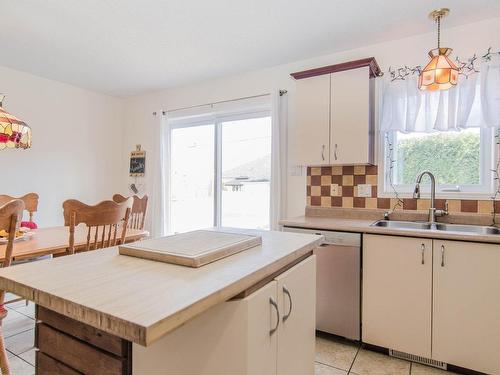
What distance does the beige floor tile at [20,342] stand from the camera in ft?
6.49

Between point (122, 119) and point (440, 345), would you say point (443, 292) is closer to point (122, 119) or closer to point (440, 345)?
point (440, 345)

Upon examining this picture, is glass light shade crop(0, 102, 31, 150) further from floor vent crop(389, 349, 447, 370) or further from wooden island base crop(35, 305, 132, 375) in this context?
floor vent crop(389, 349, 447, 370)

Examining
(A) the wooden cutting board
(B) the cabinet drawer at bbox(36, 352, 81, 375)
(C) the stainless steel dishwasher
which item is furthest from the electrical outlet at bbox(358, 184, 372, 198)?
(B) the cabinet drawer at bbox(36, 352, 81, 375)

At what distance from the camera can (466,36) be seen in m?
2.24

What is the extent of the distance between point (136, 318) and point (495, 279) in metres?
1.94

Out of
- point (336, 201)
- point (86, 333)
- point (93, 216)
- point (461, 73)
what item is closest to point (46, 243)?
point (93, 216)

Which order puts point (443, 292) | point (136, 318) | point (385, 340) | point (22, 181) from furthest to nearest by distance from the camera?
point (22, 181)
point (385, 340)
point (443, 292)
point (136, 318)

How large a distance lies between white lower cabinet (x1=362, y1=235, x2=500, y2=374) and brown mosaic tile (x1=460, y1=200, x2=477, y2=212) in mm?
588

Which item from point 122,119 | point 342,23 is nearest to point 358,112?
point 342,23

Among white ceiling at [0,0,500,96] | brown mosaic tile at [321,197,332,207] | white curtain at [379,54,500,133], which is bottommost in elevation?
brown mosaic tile at [321,197,332,207]

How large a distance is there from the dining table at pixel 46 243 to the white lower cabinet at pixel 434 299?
5.71 feet

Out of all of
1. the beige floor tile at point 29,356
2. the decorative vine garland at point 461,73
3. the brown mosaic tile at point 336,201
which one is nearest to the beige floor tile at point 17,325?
the beige floor tile at point 29,356

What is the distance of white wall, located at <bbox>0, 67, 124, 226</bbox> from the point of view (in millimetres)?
3191

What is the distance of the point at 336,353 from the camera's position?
79.3 inches
